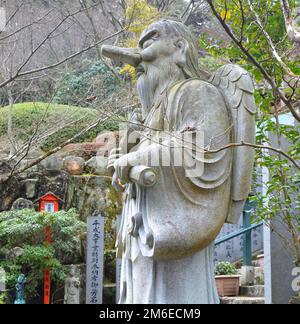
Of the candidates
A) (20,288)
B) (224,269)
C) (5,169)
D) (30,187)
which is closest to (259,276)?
(224,269)

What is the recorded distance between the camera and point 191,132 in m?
3.30

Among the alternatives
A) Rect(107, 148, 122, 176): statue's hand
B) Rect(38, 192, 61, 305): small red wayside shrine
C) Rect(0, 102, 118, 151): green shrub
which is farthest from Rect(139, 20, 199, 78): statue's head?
Rect(0, 102, 118, 151): green shrub

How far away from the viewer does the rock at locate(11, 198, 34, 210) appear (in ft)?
35.1

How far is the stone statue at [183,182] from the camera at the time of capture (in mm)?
3229

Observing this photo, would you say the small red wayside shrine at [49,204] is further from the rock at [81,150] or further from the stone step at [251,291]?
the stone step at [251,291]

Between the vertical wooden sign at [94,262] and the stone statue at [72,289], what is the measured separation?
1.41 metres

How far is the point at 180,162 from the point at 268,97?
2719mm

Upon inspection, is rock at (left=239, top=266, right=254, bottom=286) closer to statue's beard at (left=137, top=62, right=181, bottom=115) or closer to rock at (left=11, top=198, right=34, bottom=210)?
rock at (left=11, top=198, right=34, bottom=210)

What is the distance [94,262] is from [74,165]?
14.6 feet

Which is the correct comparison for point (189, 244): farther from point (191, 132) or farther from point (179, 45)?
point (179, 45)

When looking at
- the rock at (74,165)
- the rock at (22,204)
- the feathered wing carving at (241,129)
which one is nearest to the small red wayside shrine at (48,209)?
the rock at (22,204)

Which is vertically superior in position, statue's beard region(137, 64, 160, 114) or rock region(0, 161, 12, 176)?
rock region(0, 161, 12, 176)
